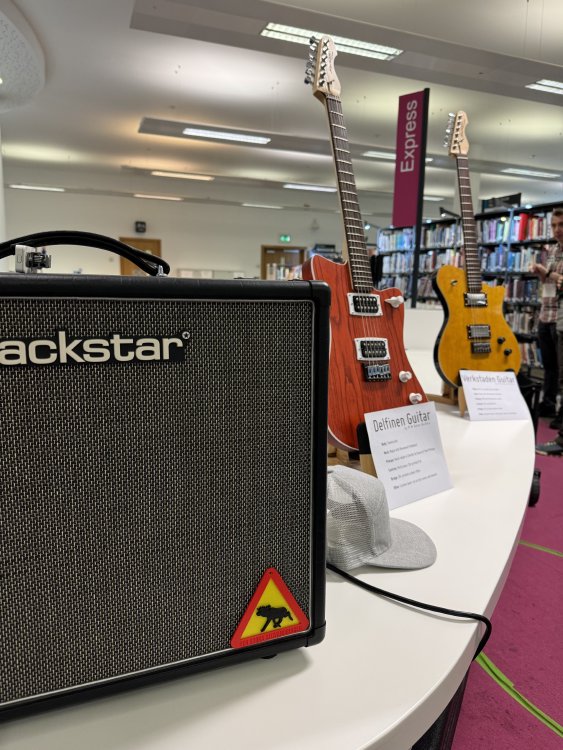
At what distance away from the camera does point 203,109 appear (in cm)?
604

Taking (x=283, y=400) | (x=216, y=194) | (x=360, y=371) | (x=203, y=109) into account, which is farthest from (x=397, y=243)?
(x=283, y=400)

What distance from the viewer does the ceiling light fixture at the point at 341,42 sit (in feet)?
11.6

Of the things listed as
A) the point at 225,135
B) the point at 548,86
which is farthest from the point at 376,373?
the point at 225,135

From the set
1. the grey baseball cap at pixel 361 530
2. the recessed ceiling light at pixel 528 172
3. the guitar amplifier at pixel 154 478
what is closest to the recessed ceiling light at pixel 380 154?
the recessed ceiling light at pixel 528 172

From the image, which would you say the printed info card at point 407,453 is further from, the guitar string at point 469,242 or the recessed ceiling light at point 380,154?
the recessed ceiling light at point 380,154

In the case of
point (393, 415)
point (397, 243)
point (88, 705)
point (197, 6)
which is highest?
point (197, 6)

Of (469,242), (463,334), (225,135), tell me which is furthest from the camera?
(225,135)

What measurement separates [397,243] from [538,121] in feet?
6.93

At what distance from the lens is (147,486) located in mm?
364

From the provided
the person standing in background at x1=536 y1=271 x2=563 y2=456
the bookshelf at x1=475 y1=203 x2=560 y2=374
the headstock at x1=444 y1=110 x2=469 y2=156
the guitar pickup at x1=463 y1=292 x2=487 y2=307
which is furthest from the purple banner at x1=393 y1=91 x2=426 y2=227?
the guitar pickup at x1=463 y1=292 x2=487 y2=307

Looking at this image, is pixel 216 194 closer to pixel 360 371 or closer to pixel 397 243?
pixel 397 243

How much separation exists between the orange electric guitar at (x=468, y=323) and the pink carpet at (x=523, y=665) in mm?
584

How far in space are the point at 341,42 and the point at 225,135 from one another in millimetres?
2105

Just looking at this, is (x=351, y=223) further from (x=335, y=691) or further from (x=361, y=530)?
(x=335, y=691)
